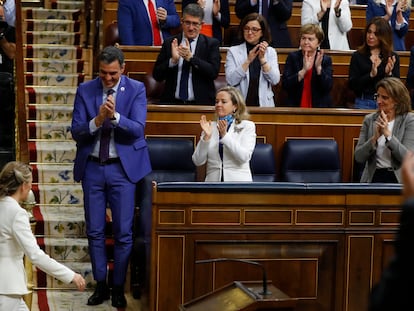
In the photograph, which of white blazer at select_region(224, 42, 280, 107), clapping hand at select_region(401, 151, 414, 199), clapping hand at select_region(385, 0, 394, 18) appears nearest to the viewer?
clapping hand at select_region(401, 151, 414, 199)

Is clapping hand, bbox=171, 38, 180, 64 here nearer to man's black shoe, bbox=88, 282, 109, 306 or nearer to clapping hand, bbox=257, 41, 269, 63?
clapping hand, bbox=257, 41, 269, 63

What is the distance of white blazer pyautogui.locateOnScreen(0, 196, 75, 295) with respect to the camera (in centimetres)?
376

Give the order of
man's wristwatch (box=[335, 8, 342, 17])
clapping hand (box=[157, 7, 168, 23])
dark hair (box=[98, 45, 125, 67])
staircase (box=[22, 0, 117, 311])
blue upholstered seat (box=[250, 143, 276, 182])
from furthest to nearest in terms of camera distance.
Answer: man's wristwatch (box=[335, 8, 342, 17]), clapping hand (box=[157, 7, 168, 23]), blue upholstered seat (box=[250, 143, 276, 182]), staircase (box=[22, 0, 117, 311]), dark hair (box=[98, 45, 125, 67])

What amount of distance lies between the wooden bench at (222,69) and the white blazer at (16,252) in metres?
2.67

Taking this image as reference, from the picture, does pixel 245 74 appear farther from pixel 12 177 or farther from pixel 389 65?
pixel 12 177

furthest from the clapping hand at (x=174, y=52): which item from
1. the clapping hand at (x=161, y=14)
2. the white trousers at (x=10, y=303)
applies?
the white trousers at (x=10, y=303)

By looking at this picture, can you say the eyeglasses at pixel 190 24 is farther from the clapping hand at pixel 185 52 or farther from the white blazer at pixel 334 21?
the white blazer at pixel 334 21

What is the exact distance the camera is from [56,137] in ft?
22.4

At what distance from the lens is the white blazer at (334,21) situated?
23.7ft

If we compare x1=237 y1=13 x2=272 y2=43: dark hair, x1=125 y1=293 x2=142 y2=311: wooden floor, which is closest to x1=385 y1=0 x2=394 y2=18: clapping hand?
x1=237 y1=13 x2=272 y2=43: dark hair

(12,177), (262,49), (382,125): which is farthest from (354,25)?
(12,177)

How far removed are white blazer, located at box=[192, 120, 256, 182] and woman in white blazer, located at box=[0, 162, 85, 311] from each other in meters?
1.52

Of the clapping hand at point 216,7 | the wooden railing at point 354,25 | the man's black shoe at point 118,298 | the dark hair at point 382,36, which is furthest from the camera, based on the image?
the wooden railing at point 354,25

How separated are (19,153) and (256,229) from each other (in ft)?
6.09
